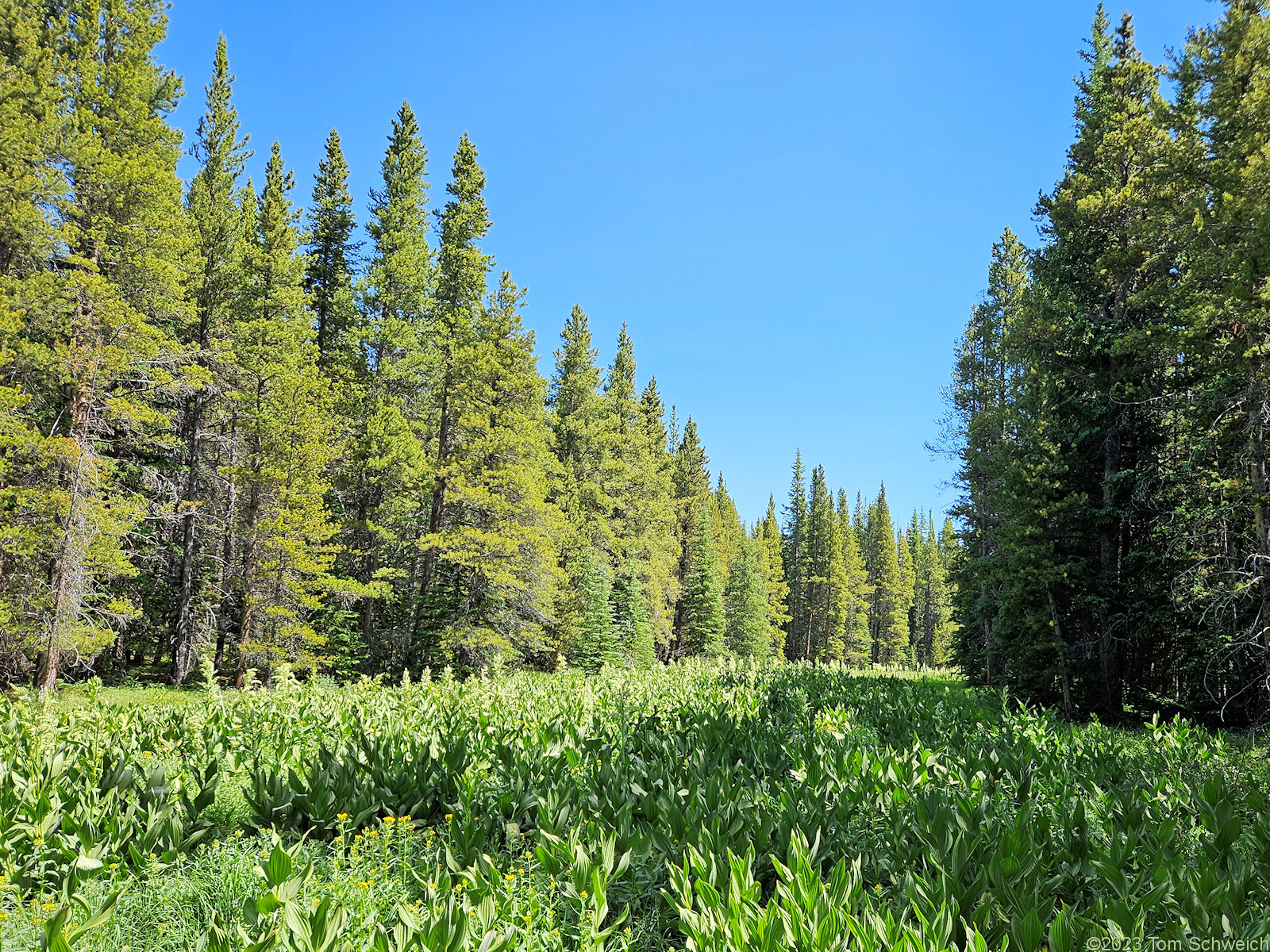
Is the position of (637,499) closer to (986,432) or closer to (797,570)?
(986,432)

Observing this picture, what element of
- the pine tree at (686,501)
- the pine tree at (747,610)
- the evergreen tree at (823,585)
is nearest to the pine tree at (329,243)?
the pine tree at (686,501)

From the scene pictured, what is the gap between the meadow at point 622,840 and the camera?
8.04 ft

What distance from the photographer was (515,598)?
19109 millimetres

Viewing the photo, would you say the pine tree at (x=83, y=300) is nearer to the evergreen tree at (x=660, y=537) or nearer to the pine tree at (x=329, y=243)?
the pine tree at (x=329, y=243)

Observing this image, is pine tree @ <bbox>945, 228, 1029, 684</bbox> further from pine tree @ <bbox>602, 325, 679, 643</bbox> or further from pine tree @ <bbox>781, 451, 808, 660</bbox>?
pine tree @ <bbox>781, 451, 808, 660</bbox>

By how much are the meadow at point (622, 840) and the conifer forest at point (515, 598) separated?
0.04 m

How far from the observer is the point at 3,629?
13797 mm

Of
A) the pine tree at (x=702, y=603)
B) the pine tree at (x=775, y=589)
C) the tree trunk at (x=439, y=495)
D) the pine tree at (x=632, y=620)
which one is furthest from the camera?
the pine tree at (x=775, y=589)

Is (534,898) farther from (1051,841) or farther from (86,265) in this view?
(86,265)

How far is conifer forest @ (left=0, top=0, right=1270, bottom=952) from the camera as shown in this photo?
10.2ft

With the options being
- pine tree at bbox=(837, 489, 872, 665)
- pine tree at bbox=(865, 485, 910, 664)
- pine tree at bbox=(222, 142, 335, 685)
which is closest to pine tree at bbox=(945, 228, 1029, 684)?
pine tree at bbox=(222, 142, 335, 685)

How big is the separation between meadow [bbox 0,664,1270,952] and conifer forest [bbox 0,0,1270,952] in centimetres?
4

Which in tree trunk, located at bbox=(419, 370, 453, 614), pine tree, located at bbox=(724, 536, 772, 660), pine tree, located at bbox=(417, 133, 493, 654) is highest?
pine tree, located at bbox=(417, 133, 493, 654)

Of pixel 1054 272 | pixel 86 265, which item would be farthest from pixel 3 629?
pixel 1054 272
